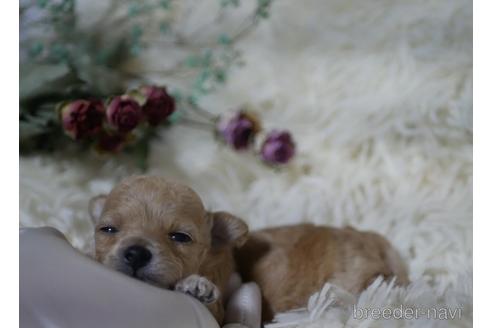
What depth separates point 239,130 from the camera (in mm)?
1419

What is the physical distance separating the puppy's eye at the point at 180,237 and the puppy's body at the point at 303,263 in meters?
0.22

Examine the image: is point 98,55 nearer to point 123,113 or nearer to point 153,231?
point 123,113

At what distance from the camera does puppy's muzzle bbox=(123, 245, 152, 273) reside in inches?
30.5

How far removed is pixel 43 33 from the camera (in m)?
1.39

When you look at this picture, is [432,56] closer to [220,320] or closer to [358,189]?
[358,189]

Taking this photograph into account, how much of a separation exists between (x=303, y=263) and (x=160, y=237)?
1.03 ft

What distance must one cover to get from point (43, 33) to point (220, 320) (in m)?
0.81

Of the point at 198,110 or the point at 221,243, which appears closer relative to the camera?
the point at 221,243

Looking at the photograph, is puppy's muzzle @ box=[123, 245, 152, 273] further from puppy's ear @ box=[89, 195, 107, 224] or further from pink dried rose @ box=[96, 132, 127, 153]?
pink dried rose @ box=[96, 132, 127, 153]

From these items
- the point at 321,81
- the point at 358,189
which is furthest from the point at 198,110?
the point at 358,189

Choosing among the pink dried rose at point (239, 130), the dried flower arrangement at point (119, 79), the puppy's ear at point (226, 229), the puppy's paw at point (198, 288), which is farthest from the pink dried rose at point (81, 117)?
the puppy's paw at point (198, 288)

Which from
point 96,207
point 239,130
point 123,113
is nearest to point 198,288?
point 96,207

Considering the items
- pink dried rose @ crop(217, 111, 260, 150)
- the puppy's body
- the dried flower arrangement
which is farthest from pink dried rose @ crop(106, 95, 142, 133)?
the puppy's body

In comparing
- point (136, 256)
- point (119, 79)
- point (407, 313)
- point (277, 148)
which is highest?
point (119, 79)
